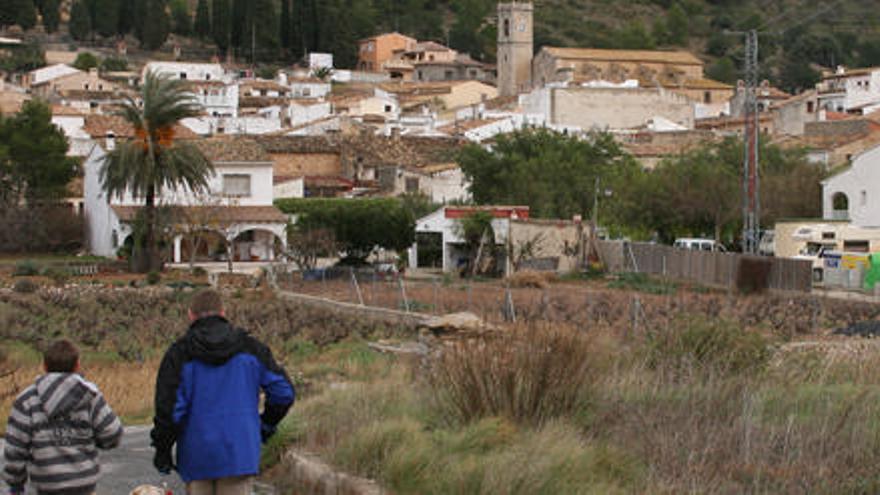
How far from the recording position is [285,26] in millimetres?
127688

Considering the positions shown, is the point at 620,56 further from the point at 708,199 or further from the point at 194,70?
the point at 708,199

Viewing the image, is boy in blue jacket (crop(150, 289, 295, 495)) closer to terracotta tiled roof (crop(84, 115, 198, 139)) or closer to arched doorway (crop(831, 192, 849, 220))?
arched doorway (crop(831, 192, 849, 220))

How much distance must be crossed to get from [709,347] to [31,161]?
50224 millimetres

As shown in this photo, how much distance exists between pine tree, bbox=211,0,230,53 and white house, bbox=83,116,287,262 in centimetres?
6564

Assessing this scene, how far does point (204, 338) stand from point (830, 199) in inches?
1847

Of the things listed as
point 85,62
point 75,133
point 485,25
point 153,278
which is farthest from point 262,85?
point 153,278

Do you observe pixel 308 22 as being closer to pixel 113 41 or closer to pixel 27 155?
pixel 113 41

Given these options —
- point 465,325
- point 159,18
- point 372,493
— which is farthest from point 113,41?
point 372,493

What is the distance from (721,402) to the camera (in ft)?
36.7

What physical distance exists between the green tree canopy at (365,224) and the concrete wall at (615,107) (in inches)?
1636

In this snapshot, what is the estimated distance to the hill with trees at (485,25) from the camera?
Answer: 12575cm

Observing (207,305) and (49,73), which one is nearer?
(207,305)

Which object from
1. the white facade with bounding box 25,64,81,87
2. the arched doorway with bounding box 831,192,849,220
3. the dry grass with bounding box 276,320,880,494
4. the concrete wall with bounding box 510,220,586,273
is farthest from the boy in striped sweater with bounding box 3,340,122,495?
the white facade with bounding box 25,64,81,87

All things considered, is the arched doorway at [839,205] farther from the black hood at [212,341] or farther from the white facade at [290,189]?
the black hood at [212,341]
